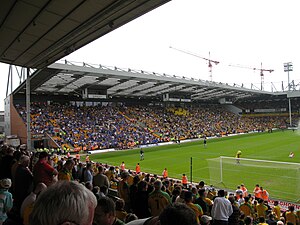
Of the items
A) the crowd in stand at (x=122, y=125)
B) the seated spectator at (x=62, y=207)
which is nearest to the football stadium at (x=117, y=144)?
the seated spectator at (x=62, y=207)

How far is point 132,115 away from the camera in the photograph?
164 ft

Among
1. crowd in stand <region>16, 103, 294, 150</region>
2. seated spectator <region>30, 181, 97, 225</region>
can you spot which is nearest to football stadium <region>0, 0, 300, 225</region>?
seated spectator <region>30, 181, 97, 225</region>

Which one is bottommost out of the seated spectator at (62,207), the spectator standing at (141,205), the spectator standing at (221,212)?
the spectator standing at (221,212)

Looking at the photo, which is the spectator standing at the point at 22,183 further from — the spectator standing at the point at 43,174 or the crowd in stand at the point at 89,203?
the spectator standing at the point at 43,174

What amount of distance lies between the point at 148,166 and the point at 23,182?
19007mm

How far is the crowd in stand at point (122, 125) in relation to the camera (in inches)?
1435

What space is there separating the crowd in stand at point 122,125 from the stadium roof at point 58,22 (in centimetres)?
2404

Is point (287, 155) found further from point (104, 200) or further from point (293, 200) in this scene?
point (104, 200)

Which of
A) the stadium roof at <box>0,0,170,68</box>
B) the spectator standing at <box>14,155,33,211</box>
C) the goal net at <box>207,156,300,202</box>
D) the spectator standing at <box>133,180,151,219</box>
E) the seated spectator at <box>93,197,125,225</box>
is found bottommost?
the goal net at <box>207,156,300,202</box>

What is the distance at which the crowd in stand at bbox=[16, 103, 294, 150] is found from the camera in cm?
3645

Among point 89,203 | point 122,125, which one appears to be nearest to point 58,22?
point 89,203

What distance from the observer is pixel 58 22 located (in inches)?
354

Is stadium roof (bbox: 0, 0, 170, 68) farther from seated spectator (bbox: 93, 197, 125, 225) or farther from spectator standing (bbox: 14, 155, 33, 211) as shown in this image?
seated spectator (bbox: 93, 197, 125, 225)

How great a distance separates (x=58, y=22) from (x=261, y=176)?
16.8m
